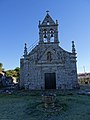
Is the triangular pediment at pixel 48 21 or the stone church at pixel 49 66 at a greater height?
the triangular pediment at pixel 48 21

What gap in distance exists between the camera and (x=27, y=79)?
28734mm

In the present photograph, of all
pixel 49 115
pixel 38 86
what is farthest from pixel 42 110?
pixel 38 86

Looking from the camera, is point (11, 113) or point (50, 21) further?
point (50, 21)

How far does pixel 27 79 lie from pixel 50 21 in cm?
949

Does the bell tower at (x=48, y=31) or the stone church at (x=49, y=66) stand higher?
the bell tower at (x=48, y=31)

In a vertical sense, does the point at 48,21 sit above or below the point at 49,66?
above

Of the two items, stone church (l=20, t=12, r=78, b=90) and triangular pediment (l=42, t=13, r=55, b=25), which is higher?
triangular pediment (l=42, t=13, r=55, b=25)

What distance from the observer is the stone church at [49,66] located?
2853cm

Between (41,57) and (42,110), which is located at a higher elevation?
(41,57)

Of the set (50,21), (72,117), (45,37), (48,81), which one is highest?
(50,21)

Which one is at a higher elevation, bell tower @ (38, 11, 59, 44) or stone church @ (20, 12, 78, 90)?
bell tower @ (38, 11, 59, 44)

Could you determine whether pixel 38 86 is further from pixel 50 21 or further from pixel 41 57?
pixel 50 21

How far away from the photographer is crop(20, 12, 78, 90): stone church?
2853 centimetres

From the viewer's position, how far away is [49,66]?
28.8 m
